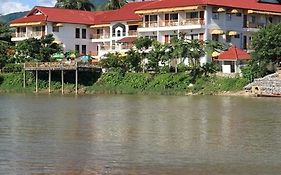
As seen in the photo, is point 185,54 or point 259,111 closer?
point 259,111

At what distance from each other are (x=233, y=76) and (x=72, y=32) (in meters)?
27.0

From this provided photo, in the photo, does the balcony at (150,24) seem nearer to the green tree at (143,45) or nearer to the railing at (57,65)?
the green tree at (143,45)

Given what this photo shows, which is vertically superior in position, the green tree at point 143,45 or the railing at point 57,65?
the green tree at point 143,45

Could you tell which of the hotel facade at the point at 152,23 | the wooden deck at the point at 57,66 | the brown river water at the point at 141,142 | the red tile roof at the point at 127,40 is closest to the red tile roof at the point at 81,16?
the hotel facade at the point at 152,23

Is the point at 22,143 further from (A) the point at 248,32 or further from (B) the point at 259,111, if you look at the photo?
(A) the point at 248,32

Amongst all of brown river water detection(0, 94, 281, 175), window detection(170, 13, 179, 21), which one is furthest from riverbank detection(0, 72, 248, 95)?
brown river water detection(0, 94, 281, 175)

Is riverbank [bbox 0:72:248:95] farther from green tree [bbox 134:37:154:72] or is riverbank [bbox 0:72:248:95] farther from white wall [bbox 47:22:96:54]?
white wall [bbox 47:22:96:54]

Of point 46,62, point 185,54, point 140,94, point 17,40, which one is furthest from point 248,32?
point 17,40

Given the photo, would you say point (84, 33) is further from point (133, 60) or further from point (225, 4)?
point (225, 4)

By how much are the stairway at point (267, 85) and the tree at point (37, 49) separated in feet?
78.0

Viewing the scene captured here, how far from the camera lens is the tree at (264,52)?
54.4 metres

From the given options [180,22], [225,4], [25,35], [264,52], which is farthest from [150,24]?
[25,35]

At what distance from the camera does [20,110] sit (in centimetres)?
3834

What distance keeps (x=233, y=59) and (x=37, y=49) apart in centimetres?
2114
